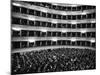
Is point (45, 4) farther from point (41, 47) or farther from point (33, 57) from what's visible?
point (33, 57)

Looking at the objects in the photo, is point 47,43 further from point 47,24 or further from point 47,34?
point 47,24

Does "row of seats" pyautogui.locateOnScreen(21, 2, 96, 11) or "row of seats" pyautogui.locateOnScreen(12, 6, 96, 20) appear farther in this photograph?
"row of seats" pyautogui.locateOnScreen(21, 2, 96, 11)

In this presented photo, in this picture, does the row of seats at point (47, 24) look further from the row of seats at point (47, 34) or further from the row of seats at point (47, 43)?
the row of seats at point (47, 43)

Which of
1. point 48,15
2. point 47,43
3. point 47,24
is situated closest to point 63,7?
point 48,15

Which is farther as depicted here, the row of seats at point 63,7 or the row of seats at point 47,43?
the row of seats at point 63,7

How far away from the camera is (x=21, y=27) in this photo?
373 cm

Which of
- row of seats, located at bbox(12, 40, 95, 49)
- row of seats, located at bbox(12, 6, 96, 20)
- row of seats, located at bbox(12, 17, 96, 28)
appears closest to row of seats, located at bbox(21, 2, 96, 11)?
row of seats, located at bbox(12, 6, 96, 20)

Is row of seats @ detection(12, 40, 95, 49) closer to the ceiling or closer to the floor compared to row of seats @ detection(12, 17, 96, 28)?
closer to the floor

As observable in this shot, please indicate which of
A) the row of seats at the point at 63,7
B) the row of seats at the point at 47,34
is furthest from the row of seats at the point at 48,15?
the row of seats at the point at 47,34

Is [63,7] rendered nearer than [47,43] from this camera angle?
No

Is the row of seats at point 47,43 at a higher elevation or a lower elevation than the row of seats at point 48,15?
lower

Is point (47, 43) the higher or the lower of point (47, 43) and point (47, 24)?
the lower

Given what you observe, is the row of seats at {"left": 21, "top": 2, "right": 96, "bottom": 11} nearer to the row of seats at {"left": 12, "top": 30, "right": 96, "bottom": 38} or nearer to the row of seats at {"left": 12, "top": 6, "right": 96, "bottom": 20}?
the row of seats at {"left": 12, "top": 6, "right": 96, "bottom": 20}

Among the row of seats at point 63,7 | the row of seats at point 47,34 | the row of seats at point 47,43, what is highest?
the row of seats at point 63,7
